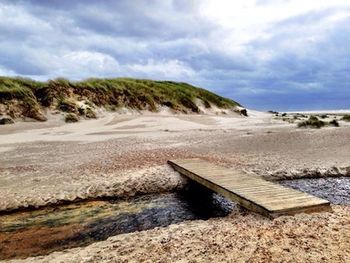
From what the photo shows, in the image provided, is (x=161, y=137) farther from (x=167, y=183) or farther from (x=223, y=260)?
(x=223, y=260)

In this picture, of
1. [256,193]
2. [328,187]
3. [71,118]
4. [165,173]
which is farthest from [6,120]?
[256,193]

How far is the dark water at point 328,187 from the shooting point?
11373 mm

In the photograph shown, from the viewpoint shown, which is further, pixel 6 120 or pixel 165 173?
pixel 6 120

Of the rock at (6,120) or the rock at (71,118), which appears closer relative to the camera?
the rock at (6,120)

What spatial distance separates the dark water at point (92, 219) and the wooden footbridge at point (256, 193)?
749mm

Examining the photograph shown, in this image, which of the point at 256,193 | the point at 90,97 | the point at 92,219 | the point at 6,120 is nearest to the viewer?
the point at 256,193

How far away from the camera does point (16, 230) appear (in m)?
9.50

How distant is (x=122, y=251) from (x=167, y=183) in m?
6.33

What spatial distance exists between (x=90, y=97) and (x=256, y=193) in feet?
101

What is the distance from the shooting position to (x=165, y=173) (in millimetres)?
14109

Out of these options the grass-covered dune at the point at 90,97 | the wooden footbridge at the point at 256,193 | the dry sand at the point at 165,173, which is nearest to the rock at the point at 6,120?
the grass-covered dune at the point at 90,97

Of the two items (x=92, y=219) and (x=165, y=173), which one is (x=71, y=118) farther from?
(x=92, y=219)

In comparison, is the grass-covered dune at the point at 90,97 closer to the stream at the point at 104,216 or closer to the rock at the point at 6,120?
the rock at the point at 6,120

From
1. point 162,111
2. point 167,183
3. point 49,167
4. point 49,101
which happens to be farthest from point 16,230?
point 162,111
